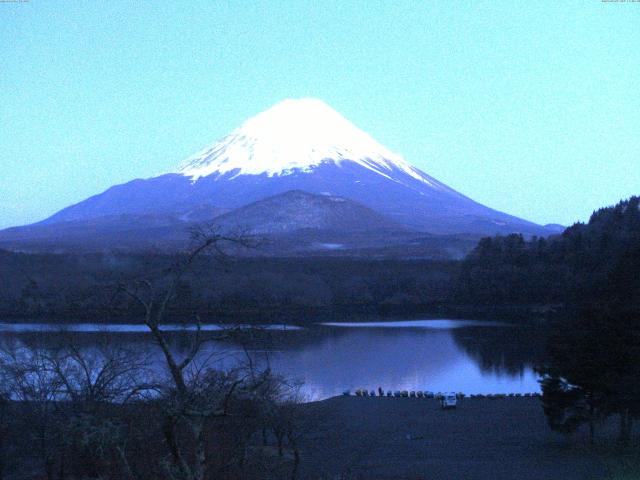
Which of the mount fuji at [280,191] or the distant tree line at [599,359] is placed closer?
the distant tree line at [599,359]

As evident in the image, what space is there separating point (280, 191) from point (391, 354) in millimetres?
82226

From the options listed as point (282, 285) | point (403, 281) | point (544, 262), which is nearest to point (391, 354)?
point (544, 262)

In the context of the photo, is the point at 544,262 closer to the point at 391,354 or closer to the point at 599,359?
the point at 391,354

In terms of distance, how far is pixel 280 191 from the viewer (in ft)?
347

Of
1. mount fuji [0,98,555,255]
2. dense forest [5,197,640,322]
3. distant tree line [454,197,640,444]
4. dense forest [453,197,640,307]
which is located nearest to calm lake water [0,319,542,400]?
dense forest [5,197,640,322]

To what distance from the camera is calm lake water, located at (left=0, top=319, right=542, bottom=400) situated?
18.4m

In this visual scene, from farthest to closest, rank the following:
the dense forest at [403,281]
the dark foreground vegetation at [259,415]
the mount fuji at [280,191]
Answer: the mount fuji at [280,191], the dense forest at [403,281], the dark foreground vegetation at [259,415]

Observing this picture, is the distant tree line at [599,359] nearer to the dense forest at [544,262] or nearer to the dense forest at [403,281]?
the dense forest at [403,281]

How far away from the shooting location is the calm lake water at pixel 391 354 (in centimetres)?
1838

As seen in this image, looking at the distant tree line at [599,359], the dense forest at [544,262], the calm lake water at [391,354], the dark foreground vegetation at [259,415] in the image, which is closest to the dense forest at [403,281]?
the dense forest at [544,262]

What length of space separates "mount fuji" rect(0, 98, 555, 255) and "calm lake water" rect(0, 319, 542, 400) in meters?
54.4

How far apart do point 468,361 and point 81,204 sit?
108853 mm

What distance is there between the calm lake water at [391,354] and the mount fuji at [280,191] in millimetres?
54377

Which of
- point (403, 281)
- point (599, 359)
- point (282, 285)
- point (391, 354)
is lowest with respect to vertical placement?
point (391, 354)
